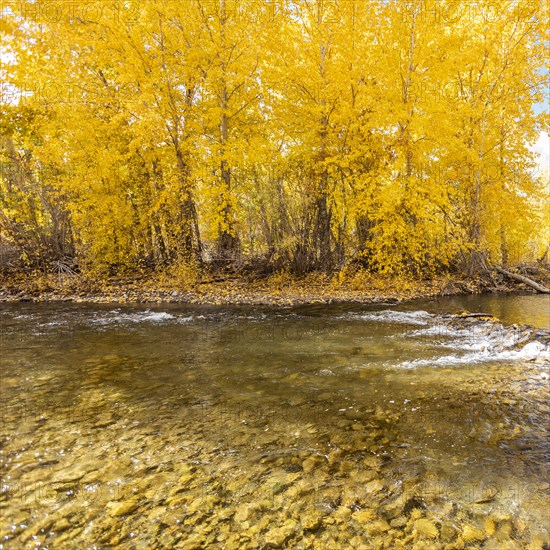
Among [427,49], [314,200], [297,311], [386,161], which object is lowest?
[297,311]

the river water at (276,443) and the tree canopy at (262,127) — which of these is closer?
the river water at (276,443)

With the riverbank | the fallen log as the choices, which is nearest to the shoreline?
the riverbank

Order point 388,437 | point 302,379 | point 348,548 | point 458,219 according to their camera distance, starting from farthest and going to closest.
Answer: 1. point 458,219
2. point 302,379
3. point 388,437
4. point 348,548

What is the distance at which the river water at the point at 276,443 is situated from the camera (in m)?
2.30

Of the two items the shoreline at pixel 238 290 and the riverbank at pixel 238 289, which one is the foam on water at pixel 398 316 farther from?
the riverbank at pixel 238 289

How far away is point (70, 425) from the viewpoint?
353cm

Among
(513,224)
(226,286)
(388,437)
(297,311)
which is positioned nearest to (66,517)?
(388,437)

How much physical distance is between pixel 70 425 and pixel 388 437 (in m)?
2.81

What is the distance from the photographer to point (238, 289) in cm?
1200

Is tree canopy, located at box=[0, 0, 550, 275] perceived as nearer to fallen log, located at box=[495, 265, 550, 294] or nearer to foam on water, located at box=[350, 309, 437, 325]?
fallen log, located at box=[495, 265, 550, 294]

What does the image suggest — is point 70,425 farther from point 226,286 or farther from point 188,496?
point 226,286

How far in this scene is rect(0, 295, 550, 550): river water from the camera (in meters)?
2.30

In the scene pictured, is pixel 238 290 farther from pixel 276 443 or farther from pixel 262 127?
pixel 276 443

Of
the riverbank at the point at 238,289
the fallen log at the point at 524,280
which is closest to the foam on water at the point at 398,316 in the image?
the riverbank at the point at 238,289
